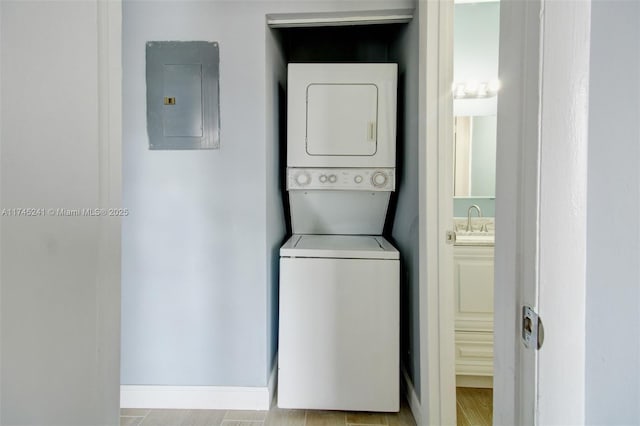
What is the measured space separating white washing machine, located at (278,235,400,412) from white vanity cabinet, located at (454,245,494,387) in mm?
555

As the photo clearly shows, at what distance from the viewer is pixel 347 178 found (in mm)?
2004

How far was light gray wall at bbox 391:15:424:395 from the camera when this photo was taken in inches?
68.4

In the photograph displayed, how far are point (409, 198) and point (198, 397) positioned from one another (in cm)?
168

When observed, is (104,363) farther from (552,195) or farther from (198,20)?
(198,20)

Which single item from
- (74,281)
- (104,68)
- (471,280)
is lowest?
(471,280)

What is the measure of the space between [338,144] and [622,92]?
61.9 inches

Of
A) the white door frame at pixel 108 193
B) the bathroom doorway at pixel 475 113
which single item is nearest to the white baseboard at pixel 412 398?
the bathroom doorway at pixel 475 113

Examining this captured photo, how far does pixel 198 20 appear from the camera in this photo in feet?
5.89

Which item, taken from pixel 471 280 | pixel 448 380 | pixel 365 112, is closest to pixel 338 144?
pixel 365 112

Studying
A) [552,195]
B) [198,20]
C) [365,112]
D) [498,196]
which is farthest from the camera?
[365,112]

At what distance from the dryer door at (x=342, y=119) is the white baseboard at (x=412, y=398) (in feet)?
4.55

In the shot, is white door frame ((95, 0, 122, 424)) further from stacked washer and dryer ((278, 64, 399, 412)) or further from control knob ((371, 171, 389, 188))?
control knob ((371, 171, 389, 188))

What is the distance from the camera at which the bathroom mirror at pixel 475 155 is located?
2.58 metres

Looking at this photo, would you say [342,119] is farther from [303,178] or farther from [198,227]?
[198,227]
